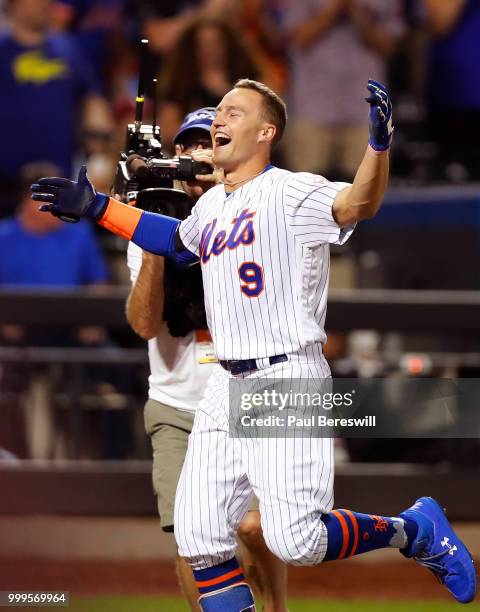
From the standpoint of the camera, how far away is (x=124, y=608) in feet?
16.1

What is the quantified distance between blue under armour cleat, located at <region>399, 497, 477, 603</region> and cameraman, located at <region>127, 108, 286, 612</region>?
0.55m

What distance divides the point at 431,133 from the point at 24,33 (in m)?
2.64

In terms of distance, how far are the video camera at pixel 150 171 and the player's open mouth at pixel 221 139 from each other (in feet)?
1.00

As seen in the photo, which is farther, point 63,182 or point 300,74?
point 300,74

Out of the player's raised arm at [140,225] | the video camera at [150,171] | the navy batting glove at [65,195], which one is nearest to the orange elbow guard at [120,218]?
the player's raised arm at [140,225]

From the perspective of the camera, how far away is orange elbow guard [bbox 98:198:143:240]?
394 centimetres

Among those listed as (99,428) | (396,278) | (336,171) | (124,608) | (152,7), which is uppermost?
(152,7)

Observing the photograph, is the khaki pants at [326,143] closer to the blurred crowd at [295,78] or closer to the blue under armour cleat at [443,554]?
the blurred crowd at [295,78]

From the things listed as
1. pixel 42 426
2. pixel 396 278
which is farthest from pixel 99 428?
pixel 396 278

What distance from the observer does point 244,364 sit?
3.71m

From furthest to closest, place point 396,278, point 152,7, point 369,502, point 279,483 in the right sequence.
A: point 152,7 → point 396,278 → point 369,502 → point 279,483

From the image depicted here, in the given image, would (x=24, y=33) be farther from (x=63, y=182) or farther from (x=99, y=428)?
(x=63, y=182)

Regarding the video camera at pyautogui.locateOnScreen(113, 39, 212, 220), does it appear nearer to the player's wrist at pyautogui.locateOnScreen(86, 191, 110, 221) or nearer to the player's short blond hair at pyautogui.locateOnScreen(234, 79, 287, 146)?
the player's wrist at pyautogui.locateOnScreen(86, 191, 110, 221)

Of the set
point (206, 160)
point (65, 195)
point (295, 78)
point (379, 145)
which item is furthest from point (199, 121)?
point (295, 78)
